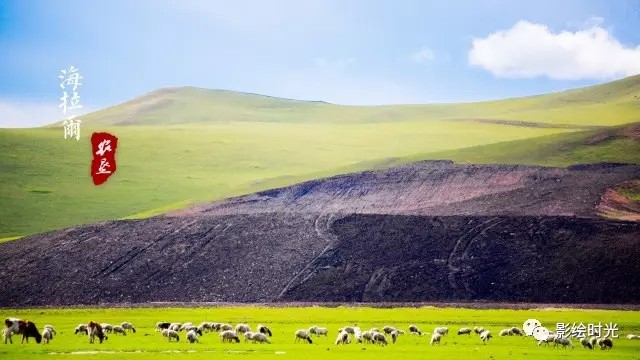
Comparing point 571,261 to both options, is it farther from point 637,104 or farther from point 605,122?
point 637,104

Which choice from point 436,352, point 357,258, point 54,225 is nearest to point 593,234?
point 357,258

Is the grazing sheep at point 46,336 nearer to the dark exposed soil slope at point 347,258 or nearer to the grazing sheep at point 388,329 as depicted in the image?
the grazing sheep at point 388,329

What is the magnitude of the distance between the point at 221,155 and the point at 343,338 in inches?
4555

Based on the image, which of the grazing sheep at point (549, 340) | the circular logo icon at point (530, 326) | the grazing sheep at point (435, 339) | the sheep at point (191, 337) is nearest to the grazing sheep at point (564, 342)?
the grazing sheep at point (549, 340)

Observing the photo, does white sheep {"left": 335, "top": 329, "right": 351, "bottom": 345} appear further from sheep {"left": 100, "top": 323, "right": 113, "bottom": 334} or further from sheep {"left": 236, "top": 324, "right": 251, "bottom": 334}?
sheep {"left": 100, "top": 323, "right": 113, "bottom": 334}

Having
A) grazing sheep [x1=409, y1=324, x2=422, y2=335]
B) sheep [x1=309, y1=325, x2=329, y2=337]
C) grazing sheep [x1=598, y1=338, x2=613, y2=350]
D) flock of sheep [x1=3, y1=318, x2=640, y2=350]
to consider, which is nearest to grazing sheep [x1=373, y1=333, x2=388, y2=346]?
flock of sheep [x1=3, y1=318, x2=640, y2=350]

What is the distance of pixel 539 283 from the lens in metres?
67.1

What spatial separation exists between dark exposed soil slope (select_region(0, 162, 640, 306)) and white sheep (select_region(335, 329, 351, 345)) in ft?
73.6

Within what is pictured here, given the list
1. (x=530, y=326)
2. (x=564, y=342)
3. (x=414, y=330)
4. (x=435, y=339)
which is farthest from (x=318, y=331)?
(x=564, y=342)

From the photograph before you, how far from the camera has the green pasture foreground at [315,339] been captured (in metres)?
38.6

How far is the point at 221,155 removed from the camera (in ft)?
519

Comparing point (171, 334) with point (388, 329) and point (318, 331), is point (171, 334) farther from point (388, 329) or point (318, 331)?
point (388, 329)

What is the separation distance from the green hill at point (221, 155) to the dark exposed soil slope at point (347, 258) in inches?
1194

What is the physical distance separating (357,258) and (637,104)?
5120 inches
